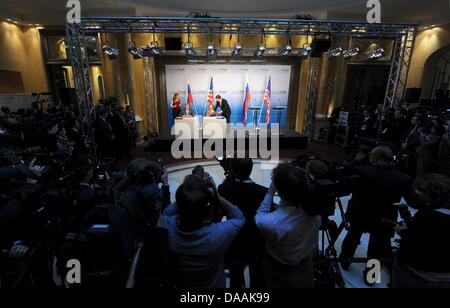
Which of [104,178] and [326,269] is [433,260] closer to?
[326,269]

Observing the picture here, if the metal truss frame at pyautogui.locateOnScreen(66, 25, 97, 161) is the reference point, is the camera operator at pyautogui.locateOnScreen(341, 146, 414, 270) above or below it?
below

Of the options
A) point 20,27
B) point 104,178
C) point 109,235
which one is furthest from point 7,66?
point 109,235

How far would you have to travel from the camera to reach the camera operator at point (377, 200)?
76.4 inches

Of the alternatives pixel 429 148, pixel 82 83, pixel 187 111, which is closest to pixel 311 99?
pixel 187 111

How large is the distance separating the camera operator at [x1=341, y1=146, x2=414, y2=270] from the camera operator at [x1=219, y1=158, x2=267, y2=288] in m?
1.05

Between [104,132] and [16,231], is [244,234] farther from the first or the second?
[104,132]

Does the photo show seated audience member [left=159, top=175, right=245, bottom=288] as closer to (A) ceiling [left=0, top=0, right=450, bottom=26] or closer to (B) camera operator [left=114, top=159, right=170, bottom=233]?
(B) camera operator [left=114, top=159, right=170, bottom=233]

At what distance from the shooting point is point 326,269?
2.00m

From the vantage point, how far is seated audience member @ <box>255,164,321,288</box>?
1221 millimetres

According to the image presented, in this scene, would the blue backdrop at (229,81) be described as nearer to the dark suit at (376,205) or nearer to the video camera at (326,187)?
the video camera at (326,187)

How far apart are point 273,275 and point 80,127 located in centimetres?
595

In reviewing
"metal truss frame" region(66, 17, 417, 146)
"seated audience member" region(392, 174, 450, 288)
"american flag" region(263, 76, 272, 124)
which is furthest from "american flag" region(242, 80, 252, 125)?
"seated audience member" region(392, 174, 450, 288)

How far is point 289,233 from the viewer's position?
1215mm

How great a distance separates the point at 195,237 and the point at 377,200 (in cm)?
176
